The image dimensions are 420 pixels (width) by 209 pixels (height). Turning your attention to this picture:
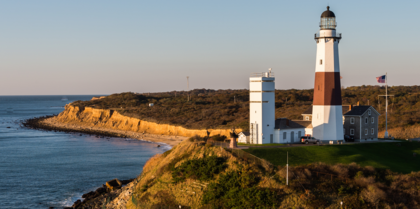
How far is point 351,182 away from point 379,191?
1836mm

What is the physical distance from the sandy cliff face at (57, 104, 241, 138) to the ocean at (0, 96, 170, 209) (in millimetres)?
8686

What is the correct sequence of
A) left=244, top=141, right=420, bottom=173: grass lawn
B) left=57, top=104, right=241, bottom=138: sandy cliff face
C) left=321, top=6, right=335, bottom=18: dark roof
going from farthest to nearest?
left=57, top=104, right=241, bottom=138: sandy cliff face
left=321, top=6, right=335, bottom=18: dark roof
left=244, top=141, right=420, bottom=173: grass lawn

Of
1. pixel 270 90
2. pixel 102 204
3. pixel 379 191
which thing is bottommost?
pixel 102 204

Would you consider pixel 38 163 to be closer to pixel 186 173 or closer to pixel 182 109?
pixel 186 173

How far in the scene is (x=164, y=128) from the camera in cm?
7675

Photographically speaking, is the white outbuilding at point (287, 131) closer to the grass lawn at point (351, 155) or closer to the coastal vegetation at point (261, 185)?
the grass lawn at point (351, 155)

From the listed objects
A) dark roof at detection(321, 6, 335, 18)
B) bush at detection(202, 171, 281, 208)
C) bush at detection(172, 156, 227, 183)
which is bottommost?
bush at detection(202, 171, 281, 208)

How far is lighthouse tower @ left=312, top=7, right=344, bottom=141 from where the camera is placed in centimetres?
3622

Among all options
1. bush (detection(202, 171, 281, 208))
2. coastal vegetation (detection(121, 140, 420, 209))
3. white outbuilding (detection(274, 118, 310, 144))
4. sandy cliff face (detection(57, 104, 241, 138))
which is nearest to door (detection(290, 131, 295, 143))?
white outbuilding (detection(274, 118, 310, 144))

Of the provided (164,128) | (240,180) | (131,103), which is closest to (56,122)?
(131,103)

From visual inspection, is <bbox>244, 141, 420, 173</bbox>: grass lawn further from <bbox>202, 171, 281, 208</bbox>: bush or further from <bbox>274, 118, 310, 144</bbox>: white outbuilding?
<bbox>202, 171, 281, 208</bbox>: bush

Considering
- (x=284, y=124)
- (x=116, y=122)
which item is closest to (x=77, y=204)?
(x=284, y=124)

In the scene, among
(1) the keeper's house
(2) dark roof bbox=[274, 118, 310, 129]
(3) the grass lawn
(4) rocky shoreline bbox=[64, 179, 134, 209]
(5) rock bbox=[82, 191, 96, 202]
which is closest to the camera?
(3) the grass lawn

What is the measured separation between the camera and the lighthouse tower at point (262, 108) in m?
33.7
